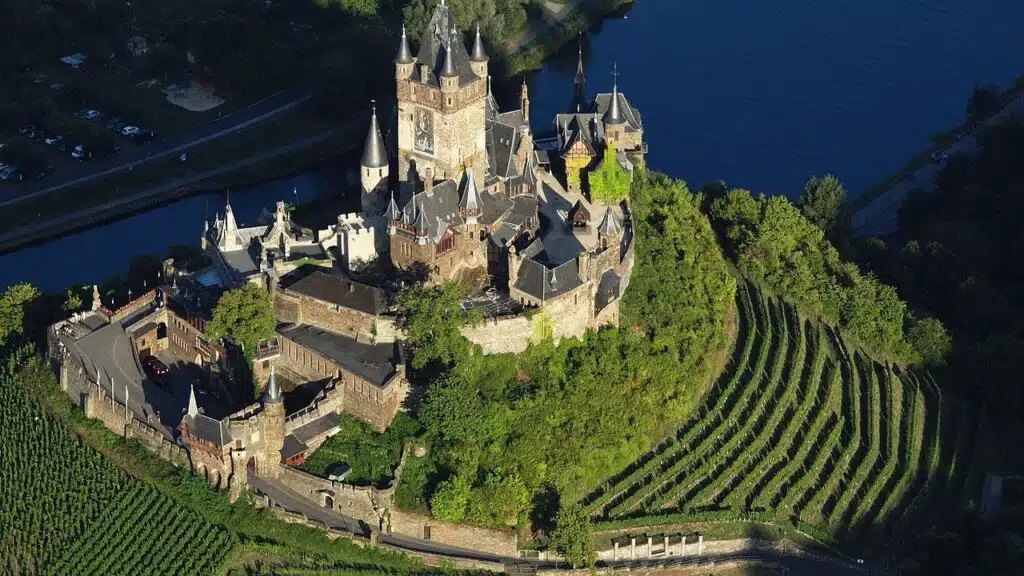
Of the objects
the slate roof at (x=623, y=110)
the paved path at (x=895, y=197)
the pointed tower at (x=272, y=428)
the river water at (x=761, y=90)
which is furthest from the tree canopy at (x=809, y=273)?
the pointed tower at (x=272, y=428)

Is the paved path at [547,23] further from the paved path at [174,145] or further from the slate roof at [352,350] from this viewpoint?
the slate roof at [352,350]

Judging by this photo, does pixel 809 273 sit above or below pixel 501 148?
below

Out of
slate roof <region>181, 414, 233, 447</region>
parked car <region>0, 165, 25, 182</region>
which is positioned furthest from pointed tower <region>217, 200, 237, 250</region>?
parked car <region>0, 165, 25, 182</region>

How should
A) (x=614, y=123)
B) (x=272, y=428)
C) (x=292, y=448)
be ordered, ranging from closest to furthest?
→ 1. (x=272, y=428)
2. (x=292, y=448)
3. (x=614, y=123)

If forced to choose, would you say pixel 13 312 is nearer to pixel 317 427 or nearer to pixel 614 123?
pixel 317 427

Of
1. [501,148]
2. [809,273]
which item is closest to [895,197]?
[809,273]

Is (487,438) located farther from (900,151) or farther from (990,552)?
(900,151)

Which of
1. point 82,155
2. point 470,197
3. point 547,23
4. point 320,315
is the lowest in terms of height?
point 320,315

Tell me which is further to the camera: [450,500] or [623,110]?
[623,110]
